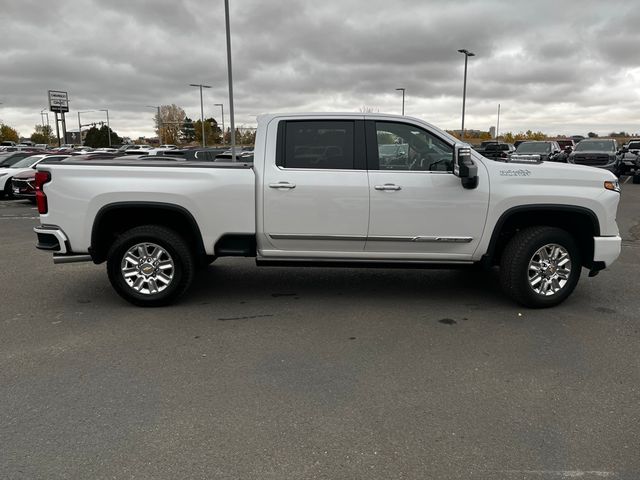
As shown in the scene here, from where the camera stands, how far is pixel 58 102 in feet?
256

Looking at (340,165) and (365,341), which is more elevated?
(340,165)

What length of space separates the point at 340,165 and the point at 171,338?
2.31 m

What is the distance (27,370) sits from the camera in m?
3.85

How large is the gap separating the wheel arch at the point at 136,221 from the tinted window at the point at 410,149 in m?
2.05

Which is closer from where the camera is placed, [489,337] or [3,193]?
[489,337]

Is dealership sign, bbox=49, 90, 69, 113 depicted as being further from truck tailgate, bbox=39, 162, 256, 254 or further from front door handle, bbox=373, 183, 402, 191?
front door handle, bbox=373, 183, 402, 191

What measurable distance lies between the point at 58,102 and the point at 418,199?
86.1 m

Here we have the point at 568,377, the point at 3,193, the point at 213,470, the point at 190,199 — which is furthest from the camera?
the point at 3,193

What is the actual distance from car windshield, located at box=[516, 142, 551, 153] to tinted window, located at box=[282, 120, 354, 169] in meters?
21.9

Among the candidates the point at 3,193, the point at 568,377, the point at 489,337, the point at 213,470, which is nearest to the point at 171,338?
the point at 213,470

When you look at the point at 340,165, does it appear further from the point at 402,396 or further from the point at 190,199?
the point at 402,396

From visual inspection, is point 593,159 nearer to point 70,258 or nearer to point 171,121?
point 70,258

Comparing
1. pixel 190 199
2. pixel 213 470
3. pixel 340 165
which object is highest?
pixel 340 165

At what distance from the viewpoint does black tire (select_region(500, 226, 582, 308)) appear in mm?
5156
